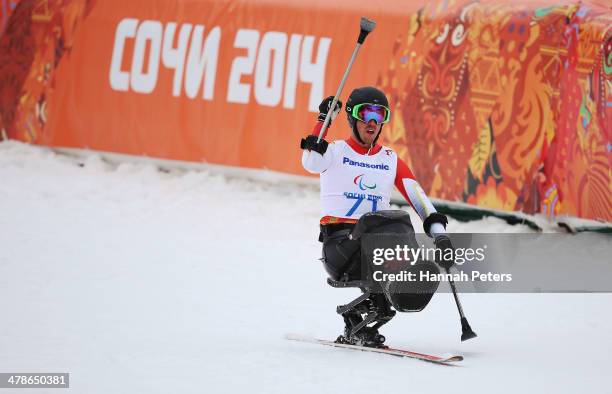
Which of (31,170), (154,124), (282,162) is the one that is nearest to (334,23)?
(282,162)

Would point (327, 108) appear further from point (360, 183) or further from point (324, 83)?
point (324, 83)

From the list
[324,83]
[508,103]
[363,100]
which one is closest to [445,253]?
[363,100]

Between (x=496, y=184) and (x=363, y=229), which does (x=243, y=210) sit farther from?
(x=363, y=229)

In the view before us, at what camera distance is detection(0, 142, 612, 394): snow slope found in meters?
6.59

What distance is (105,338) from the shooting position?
7523 mm

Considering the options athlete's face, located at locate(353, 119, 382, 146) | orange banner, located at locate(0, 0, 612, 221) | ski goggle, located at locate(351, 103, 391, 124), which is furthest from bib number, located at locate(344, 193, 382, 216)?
orange banner, located at locate(0, 0, 612, 221)

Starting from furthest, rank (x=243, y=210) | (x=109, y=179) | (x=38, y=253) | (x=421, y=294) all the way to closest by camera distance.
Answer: (x=109, y=179) → (x=243, y=210) → (x=38, y=253) → (x=421, y=294)

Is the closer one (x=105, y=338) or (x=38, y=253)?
(x=105, y=338)

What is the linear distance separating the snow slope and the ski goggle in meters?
1.49

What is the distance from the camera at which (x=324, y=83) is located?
13.1 m

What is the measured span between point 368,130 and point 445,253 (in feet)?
3.16

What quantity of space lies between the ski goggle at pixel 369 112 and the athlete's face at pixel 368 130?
3 centimetres

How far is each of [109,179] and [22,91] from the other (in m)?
2.12

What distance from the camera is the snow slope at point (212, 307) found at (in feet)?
21.6
